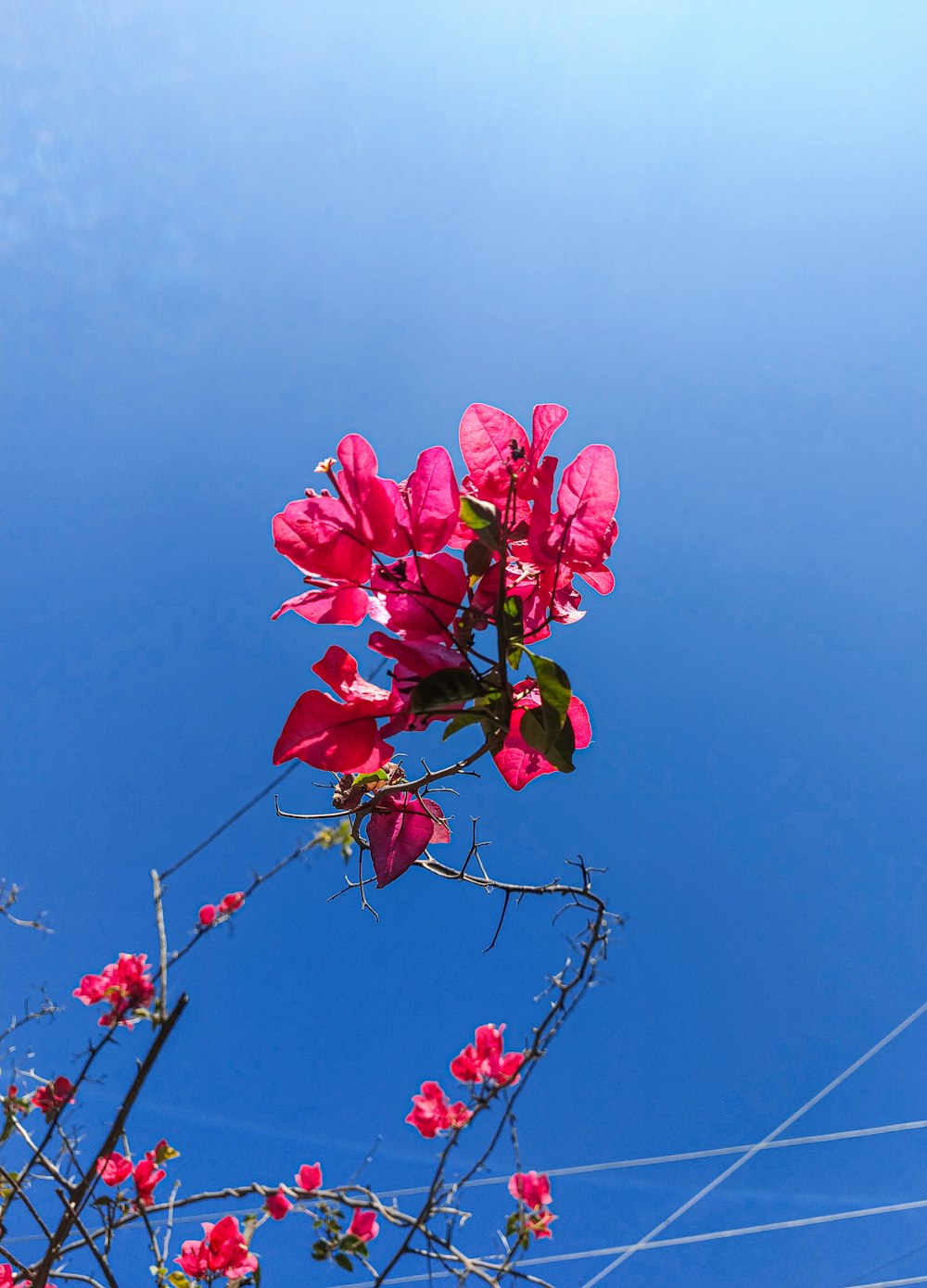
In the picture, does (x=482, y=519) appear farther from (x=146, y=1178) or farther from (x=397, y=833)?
(x=146, y=1178)

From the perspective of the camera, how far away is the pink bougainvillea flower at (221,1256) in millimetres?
949

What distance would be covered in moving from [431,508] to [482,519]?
0.05 m

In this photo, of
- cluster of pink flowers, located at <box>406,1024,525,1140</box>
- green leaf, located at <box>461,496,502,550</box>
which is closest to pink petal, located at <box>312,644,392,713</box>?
green leaf, located at <box>461,496,502,550</box>

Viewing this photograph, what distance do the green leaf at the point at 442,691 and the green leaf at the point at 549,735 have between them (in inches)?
1.7

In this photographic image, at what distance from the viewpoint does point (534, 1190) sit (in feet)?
4.65

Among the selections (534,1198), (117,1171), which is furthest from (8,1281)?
(534,1198)

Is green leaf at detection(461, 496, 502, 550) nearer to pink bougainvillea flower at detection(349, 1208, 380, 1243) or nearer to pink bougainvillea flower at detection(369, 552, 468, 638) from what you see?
pink bougainvillea flower at detection(369, 552, 468, 638)

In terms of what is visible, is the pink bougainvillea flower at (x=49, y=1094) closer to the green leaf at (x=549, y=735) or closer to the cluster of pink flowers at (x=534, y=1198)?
the cluster of pink flowers at (x=534, y=1198)

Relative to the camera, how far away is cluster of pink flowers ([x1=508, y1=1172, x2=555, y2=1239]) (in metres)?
1.29

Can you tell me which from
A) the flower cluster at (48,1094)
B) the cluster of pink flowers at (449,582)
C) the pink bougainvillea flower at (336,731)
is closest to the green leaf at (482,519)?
the cluster of pink flowers at (449,582)

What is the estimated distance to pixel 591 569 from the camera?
437mm

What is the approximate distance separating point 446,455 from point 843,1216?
457cm

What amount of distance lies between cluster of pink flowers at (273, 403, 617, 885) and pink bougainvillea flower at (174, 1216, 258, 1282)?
2.99ft

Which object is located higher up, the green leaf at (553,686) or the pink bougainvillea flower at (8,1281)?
the green leaf at (553,686)
